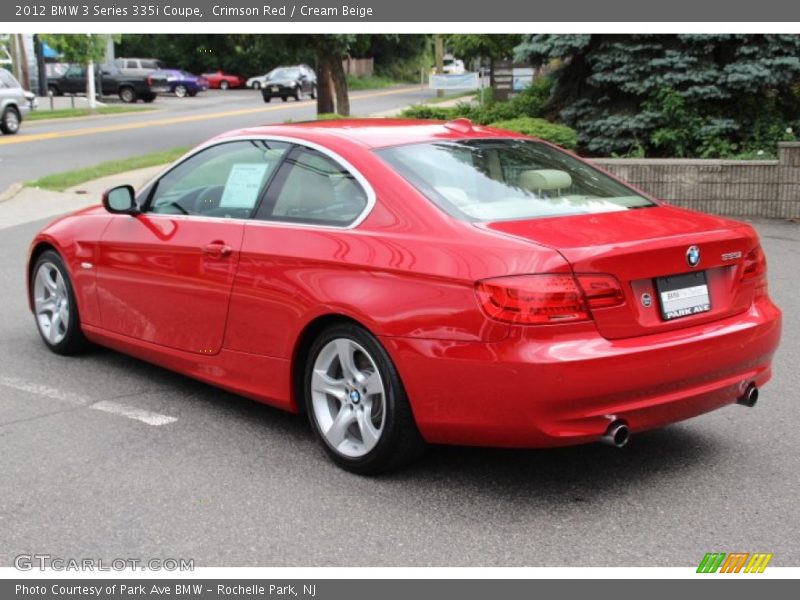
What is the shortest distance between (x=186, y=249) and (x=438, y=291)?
1.82 m

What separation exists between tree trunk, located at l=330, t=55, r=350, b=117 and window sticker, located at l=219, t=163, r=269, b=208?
20.6 meters

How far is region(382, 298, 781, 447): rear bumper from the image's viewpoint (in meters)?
4.16

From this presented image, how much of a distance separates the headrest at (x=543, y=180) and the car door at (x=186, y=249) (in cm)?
123

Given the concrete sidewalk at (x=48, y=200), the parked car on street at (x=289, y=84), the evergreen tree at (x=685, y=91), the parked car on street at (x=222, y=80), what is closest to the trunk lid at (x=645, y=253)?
the evergreen tree at (x=685, y=91)

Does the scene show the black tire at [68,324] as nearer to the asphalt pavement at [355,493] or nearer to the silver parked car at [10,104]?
the asphalt pavement at [355,493]

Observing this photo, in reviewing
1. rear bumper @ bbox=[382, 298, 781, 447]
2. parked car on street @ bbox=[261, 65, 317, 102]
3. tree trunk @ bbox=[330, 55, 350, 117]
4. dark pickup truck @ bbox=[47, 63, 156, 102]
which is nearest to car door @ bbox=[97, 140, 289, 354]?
rear bumper @ bbox=[382, 298, 781, 447]

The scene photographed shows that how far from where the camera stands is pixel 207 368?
5.63 meters

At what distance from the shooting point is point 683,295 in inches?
178

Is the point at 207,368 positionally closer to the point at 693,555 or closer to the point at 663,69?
the point at 693,555

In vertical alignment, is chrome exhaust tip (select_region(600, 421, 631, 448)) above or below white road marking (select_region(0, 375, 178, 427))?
above

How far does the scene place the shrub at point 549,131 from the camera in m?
14.4

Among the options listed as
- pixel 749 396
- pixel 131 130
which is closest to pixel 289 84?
pixel 131 130

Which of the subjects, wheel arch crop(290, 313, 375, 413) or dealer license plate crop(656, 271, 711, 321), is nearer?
dealer license plate crop(656, 271, 711, 321)

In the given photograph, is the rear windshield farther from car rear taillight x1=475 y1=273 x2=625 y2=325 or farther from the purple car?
the purple car
